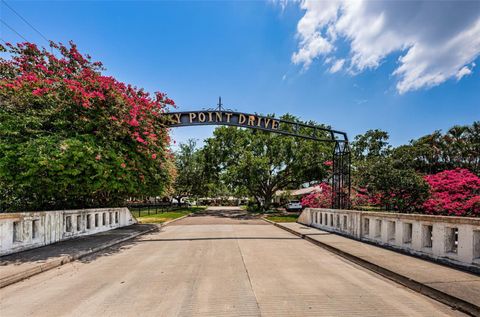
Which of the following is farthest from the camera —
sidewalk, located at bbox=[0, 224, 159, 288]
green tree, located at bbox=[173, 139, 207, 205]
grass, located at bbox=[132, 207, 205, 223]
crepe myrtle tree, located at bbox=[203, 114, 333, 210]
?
green tree, located at bbox=[173, 139, 207, 205]

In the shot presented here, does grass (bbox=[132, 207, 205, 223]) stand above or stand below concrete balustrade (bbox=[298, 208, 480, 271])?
below

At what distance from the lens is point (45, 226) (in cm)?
876

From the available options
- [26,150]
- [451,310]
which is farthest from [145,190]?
[451,310]

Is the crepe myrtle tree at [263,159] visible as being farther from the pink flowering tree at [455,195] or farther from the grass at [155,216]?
the pink flowering tree at [455,195]

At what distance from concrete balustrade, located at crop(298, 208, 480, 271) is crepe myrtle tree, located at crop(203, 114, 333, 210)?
1708 centimetres

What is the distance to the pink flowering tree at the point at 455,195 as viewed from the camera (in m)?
12.3

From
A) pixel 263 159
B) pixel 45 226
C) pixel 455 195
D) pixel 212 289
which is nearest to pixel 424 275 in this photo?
pixel 212 289

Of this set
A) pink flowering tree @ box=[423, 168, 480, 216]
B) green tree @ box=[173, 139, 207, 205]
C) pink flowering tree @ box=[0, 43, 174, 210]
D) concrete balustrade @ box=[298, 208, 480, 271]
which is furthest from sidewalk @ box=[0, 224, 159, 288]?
green tree @ box=[173, 139, 207, 205]

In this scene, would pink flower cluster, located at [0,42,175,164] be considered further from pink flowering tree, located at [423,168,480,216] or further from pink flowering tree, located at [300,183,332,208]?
pink flowering tree, located at [423,168,480,216]

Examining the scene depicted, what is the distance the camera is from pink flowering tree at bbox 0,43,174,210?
844 centimetres

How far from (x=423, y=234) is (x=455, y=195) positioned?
8449 mm

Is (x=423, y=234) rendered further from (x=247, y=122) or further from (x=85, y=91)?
(x=85, y=91)

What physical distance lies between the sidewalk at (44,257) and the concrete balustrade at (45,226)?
11.2 inches

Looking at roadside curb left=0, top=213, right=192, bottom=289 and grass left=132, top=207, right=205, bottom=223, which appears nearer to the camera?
roadside curb left=0, top=213, right=192, bottom=289
